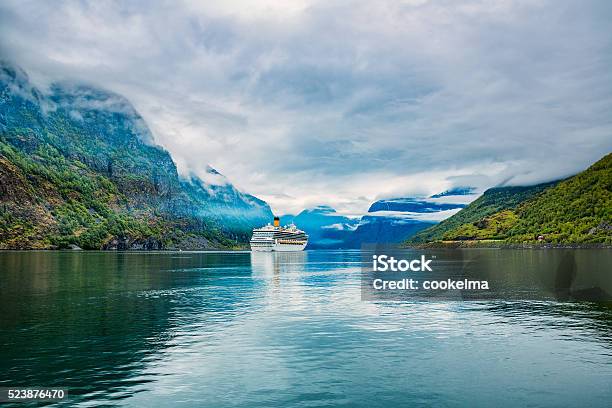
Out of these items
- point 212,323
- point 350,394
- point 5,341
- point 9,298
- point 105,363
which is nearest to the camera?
point 350,394

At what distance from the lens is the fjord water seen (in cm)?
3041

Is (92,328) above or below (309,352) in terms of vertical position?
above

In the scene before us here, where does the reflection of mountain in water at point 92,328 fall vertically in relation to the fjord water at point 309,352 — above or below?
above

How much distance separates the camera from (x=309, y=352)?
41.7 metres

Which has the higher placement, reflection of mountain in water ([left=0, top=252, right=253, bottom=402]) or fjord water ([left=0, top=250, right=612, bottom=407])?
Answer: reflection of mountain in water ([left=0, top=252, right=253, bottom=402])

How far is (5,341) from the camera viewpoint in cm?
4306

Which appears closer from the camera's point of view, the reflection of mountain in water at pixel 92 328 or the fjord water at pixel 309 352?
the fjord water at pixel 309 352

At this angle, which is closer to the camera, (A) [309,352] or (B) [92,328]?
(A) [309,352]

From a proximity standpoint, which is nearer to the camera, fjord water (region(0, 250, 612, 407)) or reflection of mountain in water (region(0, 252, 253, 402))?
fjord water (region(0, 250, 612, 407))

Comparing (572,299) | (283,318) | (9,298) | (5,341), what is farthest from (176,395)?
(572,299)

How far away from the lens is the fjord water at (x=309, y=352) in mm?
30406

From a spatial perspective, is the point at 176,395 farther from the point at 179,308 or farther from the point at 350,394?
the point at 179,308

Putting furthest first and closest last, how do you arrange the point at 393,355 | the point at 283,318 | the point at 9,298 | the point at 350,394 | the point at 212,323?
1. the point at 9,298
2. the point at 283,318
3. the point at 212,323
4. the point at 393,355
5. the point at 350,394

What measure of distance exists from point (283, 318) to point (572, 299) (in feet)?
148
